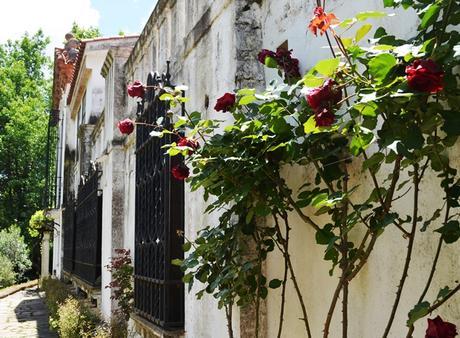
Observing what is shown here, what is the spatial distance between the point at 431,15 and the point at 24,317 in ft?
46.8

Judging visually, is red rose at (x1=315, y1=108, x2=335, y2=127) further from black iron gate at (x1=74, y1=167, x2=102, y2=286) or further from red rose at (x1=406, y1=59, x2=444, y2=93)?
black iron gate at (x1=74, y1=167, x2=102, y2=286)

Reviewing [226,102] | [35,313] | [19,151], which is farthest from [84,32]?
[226,102]

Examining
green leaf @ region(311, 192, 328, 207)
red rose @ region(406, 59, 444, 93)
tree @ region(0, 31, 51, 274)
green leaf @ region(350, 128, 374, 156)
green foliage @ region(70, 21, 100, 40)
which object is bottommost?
green leaf @ region(311, 192, 328, 207)

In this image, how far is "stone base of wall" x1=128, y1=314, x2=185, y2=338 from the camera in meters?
4.26

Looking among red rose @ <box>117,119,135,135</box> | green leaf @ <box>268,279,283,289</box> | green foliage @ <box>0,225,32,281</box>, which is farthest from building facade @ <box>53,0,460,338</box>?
Result: green foliage @ <box>0,225,32,281</box>

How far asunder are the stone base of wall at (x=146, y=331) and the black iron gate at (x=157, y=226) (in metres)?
0.06

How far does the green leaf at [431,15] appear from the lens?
1612 millimetres

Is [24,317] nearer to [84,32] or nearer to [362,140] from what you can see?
[362,140]

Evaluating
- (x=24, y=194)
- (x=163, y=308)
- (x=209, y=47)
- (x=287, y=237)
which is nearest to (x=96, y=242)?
(x=163, y=308)

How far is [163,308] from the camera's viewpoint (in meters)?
4.51

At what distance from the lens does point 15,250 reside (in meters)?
27.1

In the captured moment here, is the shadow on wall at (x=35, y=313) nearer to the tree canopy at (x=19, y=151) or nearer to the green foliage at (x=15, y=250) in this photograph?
the green foliage at (x=15, y=250)

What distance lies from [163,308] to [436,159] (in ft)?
10.6

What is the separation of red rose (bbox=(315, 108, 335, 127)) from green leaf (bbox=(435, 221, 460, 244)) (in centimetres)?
49
